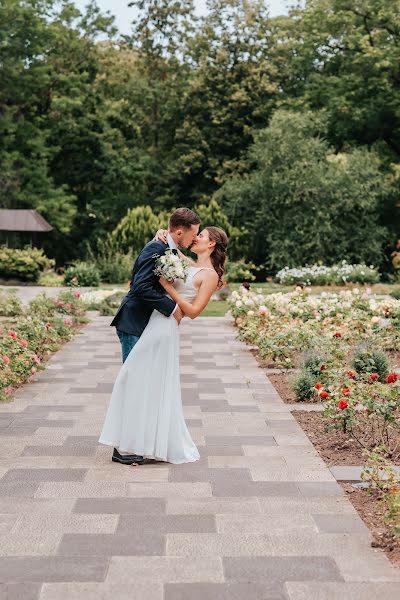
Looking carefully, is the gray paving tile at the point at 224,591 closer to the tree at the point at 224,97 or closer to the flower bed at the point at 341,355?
the flower bed at the point at 341,355

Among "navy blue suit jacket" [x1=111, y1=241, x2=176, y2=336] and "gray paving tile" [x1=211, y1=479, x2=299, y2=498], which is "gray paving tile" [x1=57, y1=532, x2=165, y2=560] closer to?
"gray paving tile" [x1=211, y1=479, x2=299, y2=498]

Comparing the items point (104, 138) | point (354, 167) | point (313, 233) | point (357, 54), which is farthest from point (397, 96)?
point (104, 138)

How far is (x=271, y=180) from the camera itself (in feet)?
97.6

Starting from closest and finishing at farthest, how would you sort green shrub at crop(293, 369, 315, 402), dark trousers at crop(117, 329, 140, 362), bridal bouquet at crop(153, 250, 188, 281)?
bridal bouquet at crop(153, 250, 188, 281) → dark trousers at crop(117, 329, 140, 362) → green shrub at crop(293, 369, 315, 402)

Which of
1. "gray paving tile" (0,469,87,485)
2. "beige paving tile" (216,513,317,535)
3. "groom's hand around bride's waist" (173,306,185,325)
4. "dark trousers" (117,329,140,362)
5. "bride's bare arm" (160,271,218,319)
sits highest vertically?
"bride's bare arm" (160,271,218,319)

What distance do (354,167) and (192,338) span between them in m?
18.2

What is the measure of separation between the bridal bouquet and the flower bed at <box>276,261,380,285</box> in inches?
771

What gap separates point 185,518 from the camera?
439cm

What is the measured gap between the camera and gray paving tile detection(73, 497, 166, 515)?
4484 millimetres

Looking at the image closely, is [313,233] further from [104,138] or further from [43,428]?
[43,428]

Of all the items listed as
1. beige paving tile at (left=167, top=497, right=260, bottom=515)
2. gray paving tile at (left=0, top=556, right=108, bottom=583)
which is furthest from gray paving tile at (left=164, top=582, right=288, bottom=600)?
beige paving tile at (left=167, top=497, right=260, bottom=515)

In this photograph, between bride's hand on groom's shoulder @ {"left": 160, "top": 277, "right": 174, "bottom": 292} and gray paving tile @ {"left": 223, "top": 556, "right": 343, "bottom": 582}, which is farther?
bride's hand on groom's shoulder @ {"left": 160, "top": 277, "right": 174, "bottom": 292}

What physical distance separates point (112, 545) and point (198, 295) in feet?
6.66

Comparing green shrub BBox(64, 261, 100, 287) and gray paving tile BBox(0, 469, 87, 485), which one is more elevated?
gray paving tile BBox(0, 469, 87, 485)
